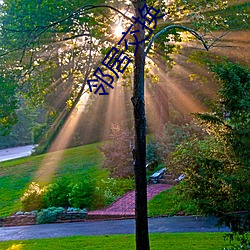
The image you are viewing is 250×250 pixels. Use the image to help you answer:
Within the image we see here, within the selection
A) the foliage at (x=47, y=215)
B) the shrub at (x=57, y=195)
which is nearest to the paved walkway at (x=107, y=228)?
the foliage at (x=47, y=215)

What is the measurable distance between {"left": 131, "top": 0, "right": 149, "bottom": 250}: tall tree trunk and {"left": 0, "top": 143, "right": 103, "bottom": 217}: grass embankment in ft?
27.6

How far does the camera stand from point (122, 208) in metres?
10.4

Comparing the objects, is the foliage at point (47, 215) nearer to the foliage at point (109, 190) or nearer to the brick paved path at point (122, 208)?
the brick paved path at point (122, 208)

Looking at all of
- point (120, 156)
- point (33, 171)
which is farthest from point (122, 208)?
point (33, 171)

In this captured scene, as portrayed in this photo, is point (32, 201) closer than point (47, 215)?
No

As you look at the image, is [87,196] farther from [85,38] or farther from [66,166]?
[66,166]

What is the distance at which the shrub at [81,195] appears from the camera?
36.0 feet

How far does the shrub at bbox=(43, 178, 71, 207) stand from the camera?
1140 centimetres

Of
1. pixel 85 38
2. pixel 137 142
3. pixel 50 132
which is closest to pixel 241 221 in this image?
pixel 137 142

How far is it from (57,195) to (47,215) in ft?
4.15

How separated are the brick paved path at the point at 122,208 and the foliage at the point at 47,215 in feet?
3.19

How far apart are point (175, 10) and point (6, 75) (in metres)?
5.10

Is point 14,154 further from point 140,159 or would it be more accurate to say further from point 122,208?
point 140,159

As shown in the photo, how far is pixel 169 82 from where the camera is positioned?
2397 cm
